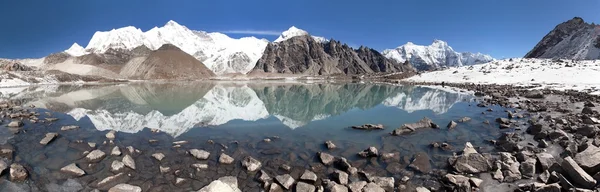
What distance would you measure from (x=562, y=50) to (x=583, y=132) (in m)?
121

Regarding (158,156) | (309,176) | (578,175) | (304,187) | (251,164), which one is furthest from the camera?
(158,156)

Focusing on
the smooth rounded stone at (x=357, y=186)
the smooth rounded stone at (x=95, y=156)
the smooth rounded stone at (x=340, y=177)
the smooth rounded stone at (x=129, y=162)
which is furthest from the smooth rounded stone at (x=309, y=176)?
the smooth rounded stone at (x=95, y=156)

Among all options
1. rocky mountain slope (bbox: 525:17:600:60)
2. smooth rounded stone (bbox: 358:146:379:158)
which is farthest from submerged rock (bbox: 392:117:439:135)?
rocky mountain slope (bbox: 525:17:600:60)

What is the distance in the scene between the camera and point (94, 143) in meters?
12.0

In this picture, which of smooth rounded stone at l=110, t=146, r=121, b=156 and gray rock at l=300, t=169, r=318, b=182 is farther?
smooth rounded stone at l=110, t=146, r=121, b=156

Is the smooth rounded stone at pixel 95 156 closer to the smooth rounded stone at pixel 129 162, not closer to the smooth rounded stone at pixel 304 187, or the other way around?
the smooth rounded stone at pixel 129 162

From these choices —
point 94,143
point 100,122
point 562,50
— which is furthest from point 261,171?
point 562,50

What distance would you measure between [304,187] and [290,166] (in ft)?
6.41

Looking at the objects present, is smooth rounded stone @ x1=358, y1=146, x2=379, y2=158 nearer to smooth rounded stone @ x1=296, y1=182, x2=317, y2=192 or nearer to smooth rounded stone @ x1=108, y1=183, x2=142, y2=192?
smooth rounded stone @ x1=296, y1=182, x2=317, y2=192

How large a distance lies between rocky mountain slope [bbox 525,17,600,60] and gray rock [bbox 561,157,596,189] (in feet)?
342

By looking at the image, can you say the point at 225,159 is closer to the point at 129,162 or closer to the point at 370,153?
the point at 129,162

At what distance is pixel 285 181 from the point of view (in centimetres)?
804

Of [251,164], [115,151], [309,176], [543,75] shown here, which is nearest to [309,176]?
[309,176]

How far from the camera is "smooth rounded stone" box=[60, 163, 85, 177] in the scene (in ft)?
28.5
